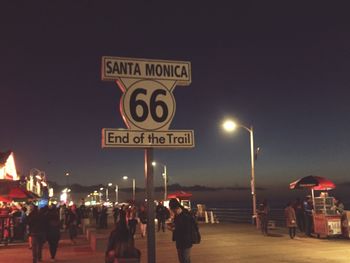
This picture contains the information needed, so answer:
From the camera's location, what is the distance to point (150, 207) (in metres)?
5.70

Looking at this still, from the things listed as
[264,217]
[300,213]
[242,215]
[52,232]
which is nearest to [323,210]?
[300,213]

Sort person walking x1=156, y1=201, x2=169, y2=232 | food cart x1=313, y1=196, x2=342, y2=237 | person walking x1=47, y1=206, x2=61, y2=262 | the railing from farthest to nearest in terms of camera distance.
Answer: the railing < person walking x1=156, y1=201, x2=169, y2=232 < food cart x1=313, y1=196, x2=342, y2=237 < person walking x1=47, y1=206, x2=61, y2=262

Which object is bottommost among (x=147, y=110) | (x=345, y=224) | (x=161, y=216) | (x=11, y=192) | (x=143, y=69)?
(x=345, y=224)

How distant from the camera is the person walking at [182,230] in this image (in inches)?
344

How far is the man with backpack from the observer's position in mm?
8734

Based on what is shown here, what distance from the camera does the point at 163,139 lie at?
18.8 ft

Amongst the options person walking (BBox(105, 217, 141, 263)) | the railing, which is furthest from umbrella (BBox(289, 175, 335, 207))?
person walking (BBox(105, 217, 141, 263))

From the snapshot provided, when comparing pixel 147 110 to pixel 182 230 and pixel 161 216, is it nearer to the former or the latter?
pixel 182 230

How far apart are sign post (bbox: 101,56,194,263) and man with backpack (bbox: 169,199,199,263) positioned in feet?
10.3

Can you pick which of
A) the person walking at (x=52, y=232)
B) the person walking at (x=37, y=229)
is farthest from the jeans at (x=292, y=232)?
the person walking at (x=37, y=229)

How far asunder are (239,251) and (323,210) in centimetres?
656

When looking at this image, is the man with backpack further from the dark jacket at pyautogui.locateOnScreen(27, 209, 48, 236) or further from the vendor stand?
the vendor stand

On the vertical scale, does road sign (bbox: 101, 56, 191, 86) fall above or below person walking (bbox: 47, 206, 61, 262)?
above

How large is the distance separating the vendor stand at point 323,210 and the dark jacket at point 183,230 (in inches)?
532
